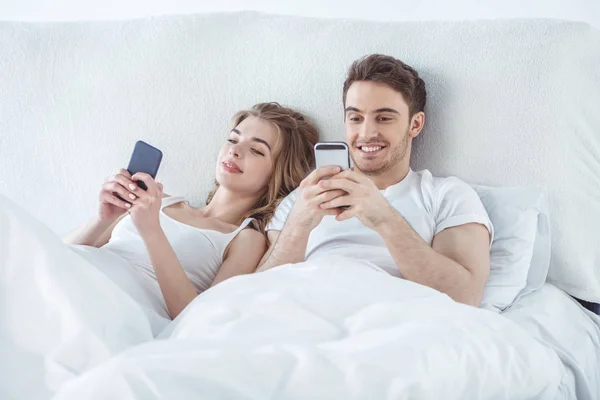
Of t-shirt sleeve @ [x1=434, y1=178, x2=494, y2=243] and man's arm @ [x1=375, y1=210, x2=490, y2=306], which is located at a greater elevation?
t-shirt sleeve @ [x1=434, y1=178, x2=494, y2=243]

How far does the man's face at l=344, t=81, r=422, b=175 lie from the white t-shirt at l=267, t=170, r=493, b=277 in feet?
0.21

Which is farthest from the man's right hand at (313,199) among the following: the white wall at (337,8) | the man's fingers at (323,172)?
the white wall at (337,8)

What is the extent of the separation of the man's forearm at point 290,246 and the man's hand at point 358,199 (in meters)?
0.13

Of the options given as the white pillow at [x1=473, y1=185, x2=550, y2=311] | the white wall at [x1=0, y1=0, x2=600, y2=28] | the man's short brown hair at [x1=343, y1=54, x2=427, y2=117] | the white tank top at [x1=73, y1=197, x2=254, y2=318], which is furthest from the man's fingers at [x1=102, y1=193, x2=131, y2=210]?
the white wall at [x1=0, y1=0, x2=600, y2=28]

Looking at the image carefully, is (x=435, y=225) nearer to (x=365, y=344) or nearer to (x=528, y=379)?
(x=528, y=379)

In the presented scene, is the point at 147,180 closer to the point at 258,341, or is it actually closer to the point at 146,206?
the point at 146,206

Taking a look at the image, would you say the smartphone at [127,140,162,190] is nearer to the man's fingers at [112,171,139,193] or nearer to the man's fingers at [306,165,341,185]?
the man's fingers at [112,171,139,193]

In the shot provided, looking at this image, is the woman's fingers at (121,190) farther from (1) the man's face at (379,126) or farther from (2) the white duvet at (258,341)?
(1) the man's face at (379,126)

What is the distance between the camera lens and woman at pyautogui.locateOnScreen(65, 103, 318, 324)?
142 cm

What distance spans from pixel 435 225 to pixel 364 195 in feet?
0.88

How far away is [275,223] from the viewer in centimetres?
168

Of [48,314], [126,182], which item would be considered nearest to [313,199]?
[126,182]

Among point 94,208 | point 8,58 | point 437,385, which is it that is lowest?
point 94,208

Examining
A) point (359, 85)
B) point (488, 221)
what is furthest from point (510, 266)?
point (359, 85)
